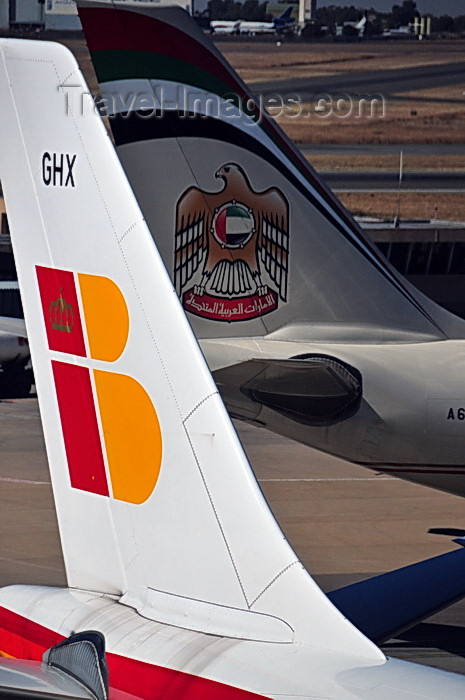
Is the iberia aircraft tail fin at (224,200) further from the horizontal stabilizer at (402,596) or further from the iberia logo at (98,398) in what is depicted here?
the iberia logo at (98,398)

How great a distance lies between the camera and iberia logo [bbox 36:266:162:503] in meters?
6.38

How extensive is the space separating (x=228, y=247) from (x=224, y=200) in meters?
0.71

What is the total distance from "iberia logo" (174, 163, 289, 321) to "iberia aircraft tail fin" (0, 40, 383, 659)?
28.2 ft

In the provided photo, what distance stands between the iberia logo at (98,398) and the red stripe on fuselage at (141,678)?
0.93 metres

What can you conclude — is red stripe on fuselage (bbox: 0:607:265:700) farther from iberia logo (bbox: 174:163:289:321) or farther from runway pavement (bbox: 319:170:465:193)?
runway pavement (bbox: 319:170:465:193)

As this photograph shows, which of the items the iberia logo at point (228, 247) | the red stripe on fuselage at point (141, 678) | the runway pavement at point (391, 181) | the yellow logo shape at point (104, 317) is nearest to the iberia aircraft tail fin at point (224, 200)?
the iberia logo at point (228, 247)

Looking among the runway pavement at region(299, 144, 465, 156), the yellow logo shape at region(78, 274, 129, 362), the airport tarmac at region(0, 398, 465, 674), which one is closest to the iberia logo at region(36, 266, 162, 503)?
the yellow logo shape at region(78, 274, 129, 362)

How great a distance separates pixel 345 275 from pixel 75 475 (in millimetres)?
10143

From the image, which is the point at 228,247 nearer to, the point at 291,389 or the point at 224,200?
the point at 224,200

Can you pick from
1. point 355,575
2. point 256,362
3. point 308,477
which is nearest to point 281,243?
point 256,362

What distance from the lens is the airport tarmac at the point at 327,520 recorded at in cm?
1541

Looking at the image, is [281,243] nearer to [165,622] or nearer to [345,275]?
[345,275]

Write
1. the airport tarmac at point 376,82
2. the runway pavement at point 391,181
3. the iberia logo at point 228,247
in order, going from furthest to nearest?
1. the airport tarmac at point 376,82
2. the runway pavement at point 391,181
3. the iberia logo at point 228,247

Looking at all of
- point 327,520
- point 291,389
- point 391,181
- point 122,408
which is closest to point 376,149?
point 391,181
